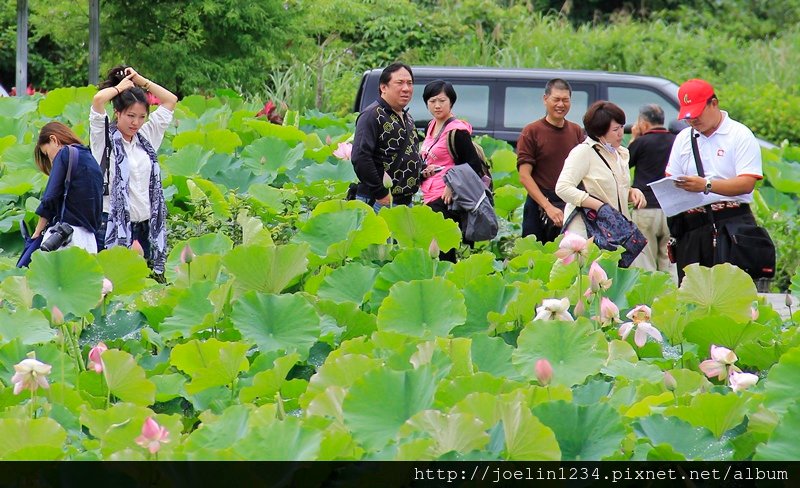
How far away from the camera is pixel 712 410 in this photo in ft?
8.41

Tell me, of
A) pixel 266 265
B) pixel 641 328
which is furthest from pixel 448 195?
pixel 641 328

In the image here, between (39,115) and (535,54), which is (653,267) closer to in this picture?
(39,115)

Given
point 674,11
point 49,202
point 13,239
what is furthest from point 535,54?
point 49,202

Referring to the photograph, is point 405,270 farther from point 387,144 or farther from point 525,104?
point 525,104

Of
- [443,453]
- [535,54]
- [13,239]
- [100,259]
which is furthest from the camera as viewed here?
[535,54]

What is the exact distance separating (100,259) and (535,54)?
1277cm

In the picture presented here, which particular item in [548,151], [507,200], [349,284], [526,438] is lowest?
[507,200]

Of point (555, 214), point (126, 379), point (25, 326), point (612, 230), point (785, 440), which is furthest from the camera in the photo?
→ point (555, 214)

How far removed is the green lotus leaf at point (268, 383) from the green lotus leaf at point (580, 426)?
714 mm

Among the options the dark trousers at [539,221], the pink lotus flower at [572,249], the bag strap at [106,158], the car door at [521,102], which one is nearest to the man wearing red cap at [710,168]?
the dark trousers at [539,221]

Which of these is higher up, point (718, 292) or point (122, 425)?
point (122, 425)

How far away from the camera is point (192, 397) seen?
305 cm

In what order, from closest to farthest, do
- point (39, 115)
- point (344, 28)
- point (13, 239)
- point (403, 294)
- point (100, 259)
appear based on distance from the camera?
1. point (403, 294)
2. point (100, 259)
3. point (13, 239)
4. point (39, 115)
5. point (344, 28)

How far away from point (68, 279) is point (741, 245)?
2921 millimetres
